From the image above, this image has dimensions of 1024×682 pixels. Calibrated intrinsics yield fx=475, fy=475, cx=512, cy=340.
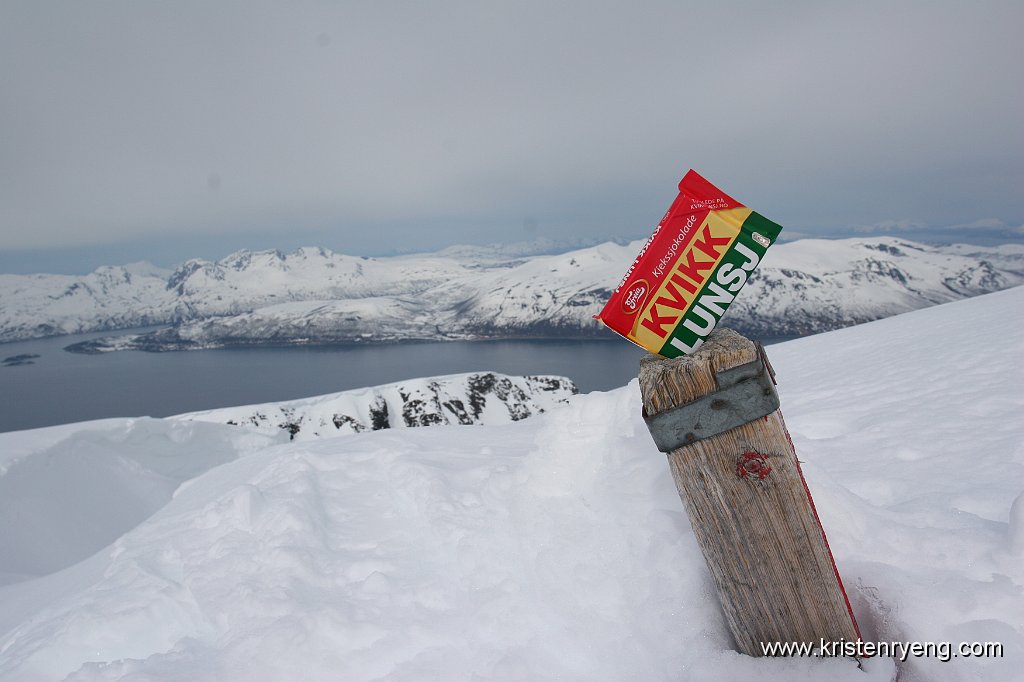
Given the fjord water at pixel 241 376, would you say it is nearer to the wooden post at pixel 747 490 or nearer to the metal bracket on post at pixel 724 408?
the wooden post at pixel 747 490

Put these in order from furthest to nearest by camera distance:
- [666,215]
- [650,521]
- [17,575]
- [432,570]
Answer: [17,575] → [432,570] → [650,521] → [666,215]

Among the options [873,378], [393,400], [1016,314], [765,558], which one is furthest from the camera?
[393,400]

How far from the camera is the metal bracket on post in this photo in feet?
6.63

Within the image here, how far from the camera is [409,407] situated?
87.2 m

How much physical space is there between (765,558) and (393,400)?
3519 inches

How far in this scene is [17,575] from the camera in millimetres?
9242

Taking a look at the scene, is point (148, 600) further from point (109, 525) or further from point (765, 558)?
point (109, 525)

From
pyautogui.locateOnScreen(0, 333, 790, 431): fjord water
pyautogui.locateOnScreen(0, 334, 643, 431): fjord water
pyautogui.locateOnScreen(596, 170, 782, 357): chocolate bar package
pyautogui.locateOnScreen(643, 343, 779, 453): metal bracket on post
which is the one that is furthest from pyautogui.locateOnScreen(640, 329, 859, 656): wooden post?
pyautogui.locateOnScreen(0, 334, 643, 431): fjord water

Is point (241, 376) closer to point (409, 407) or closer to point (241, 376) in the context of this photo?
point (241, 376)

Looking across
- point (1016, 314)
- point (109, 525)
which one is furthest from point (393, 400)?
point (1016, 314)

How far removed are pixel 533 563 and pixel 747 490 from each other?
192 cm

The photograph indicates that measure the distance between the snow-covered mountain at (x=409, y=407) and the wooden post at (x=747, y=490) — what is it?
74.3m

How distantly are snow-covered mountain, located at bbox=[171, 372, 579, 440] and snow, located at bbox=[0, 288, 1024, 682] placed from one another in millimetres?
70703

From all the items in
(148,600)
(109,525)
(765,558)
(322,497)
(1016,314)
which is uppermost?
(1016,314)
